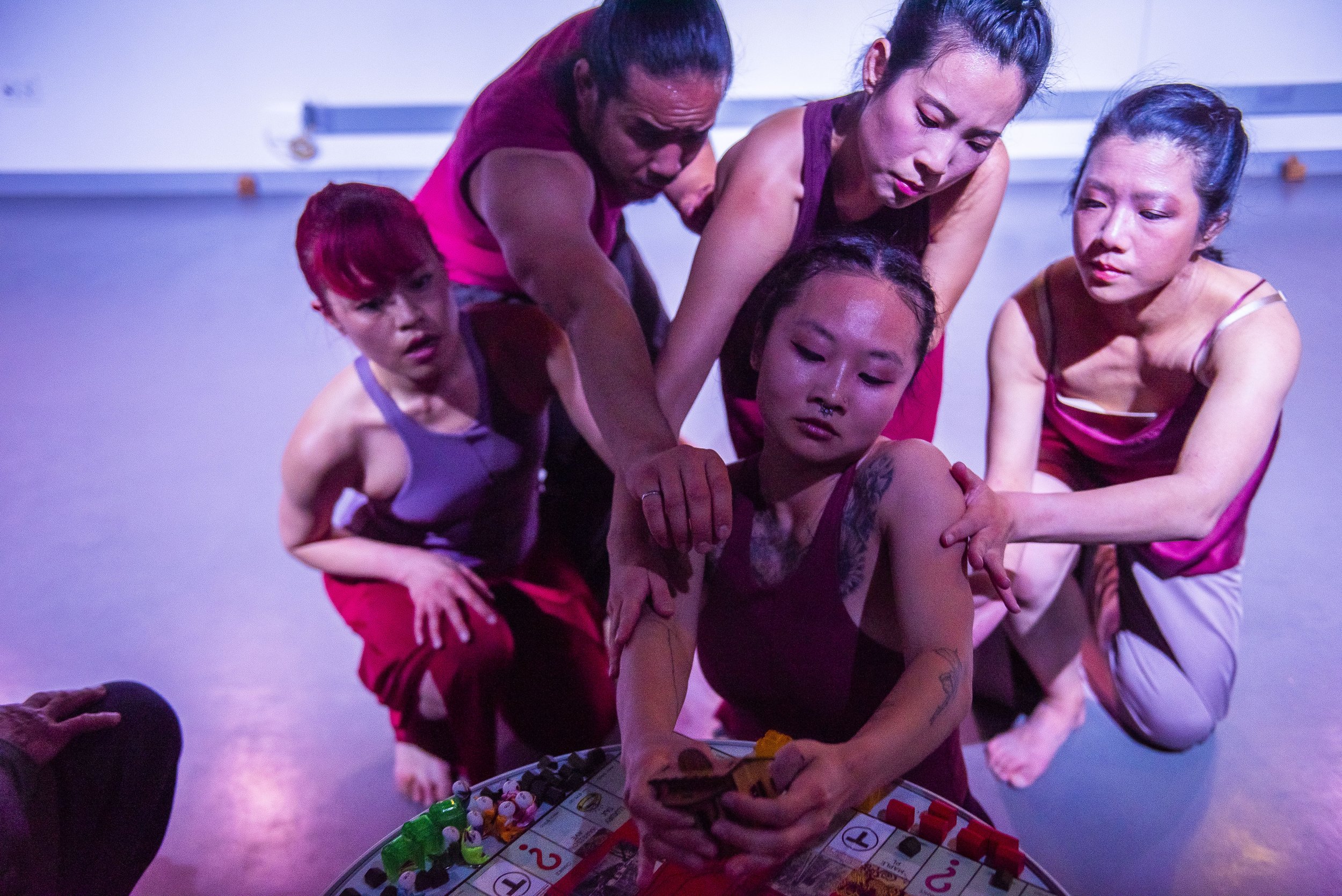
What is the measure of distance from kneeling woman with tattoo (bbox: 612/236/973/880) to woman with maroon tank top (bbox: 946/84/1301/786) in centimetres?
9

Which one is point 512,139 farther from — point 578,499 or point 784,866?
point 784,866

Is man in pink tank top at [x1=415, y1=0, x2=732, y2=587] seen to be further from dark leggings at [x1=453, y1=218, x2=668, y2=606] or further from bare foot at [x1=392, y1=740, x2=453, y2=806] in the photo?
bare foot at [x1=392, y1=740, x2=453, y2=806]

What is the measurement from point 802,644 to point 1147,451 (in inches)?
30.6

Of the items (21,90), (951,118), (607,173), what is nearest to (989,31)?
(951,118)

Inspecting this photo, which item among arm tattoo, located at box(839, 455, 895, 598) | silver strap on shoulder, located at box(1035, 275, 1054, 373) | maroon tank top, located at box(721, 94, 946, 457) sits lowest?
arm tattoo, located at box(839, 455, 895, 598)

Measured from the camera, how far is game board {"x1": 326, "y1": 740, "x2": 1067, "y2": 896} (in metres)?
1.09

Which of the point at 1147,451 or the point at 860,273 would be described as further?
the point at 1147,451

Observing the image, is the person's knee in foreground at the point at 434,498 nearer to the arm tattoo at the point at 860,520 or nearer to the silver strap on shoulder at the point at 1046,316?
the arm tattoo at the point at 860,520

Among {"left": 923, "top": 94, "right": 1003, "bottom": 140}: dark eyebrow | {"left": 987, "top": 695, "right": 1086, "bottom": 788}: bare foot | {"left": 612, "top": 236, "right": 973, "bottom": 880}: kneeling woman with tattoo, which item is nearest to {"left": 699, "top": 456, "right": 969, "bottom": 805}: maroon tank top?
{"left": 612, "top": 236, "right": 973, "bottom": 880}: kneeling woman with tattoo

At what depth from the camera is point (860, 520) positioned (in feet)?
4.15

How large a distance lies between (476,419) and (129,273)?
11.8 feet

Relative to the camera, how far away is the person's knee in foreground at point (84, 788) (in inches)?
46.0

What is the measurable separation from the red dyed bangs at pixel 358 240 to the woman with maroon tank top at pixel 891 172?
1.55 feet

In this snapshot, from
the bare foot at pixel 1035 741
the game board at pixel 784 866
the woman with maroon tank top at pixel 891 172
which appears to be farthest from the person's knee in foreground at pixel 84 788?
the bare foot at pixel 1035 741
